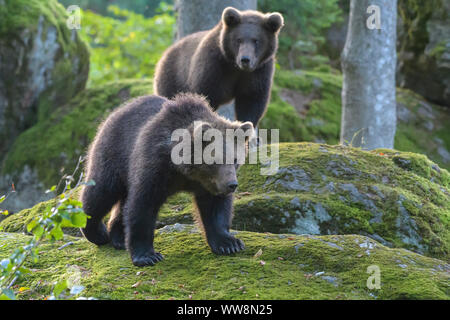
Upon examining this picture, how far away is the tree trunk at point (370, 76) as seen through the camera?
981 centimetres

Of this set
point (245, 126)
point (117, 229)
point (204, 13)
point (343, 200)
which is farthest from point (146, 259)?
point (204, 13)

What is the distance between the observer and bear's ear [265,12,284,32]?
7.49 metres

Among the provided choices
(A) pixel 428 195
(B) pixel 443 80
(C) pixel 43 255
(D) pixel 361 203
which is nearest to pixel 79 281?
(C) pixel 43 255

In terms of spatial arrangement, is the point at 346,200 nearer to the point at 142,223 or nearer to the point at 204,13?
the point at 142,223

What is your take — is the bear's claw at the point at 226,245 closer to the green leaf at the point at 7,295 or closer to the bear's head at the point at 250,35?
the green leaf at the point at 7,295

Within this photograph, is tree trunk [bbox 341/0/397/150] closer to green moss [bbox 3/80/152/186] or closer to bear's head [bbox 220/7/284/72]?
bear's head [bbox 220/7/284/72]

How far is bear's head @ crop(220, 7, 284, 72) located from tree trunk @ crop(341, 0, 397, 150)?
274cm

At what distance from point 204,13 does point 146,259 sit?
5.70 metres

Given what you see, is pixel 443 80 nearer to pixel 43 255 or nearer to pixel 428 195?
pixel 428 195

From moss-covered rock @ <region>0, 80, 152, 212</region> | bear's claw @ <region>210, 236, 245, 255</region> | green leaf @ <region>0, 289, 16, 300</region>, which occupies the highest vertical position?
green leaf @ <region>0, 289, 16, 300</region>

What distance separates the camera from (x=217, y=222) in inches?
196

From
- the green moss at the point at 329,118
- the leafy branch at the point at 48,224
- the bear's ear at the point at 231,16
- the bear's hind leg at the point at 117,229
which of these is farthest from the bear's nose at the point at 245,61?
the green moss at the point at 329,118

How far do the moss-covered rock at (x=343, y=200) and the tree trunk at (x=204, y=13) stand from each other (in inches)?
114

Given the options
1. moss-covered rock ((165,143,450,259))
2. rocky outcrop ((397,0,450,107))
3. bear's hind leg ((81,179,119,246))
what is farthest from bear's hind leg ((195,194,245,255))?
rocky outcrop ((397,0,450,107))
